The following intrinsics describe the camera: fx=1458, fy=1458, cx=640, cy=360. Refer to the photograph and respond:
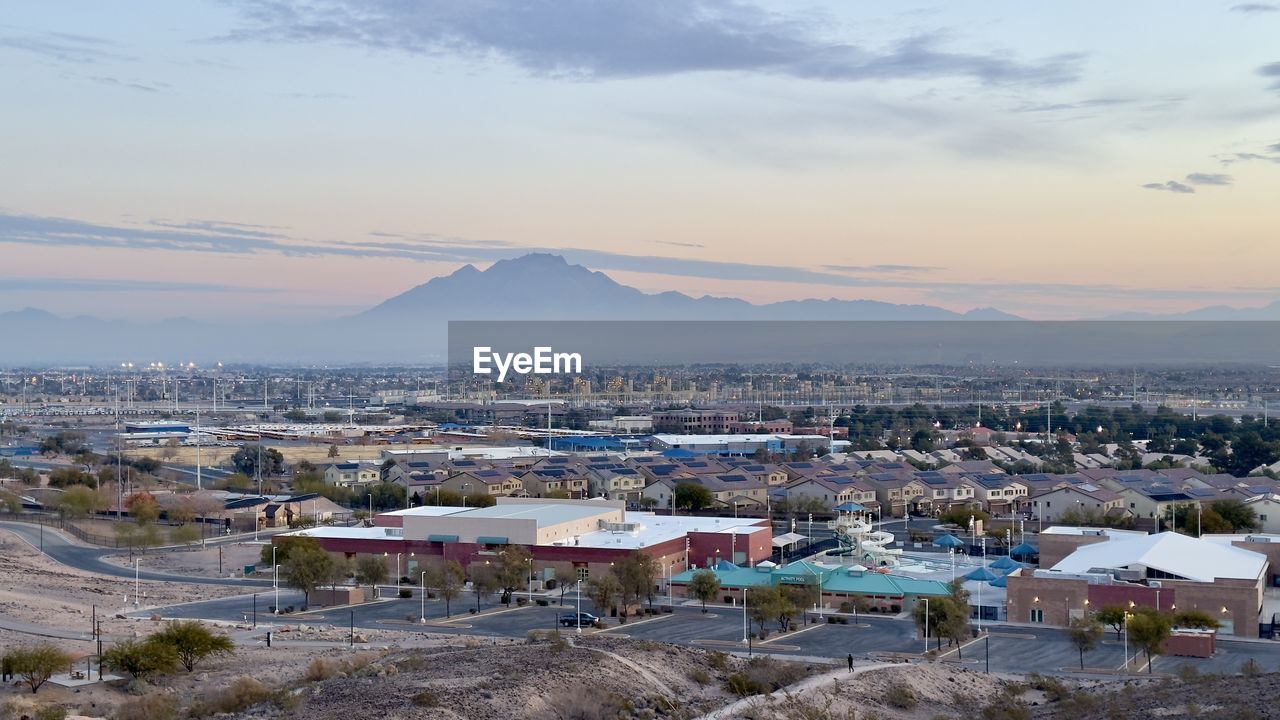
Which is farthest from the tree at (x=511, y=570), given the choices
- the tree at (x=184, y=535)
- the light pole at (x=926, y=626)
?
the tree at (x=184, y=535)

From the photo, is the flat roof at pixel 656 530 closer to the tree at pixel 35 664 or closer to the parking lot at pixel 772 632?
the parking lot at pixel 772 632

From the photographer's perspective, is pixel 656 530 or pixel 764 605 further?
pixel 656 530

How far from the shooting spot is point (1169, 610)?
27.1 m

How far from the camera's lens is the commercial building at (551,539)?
3319 cm

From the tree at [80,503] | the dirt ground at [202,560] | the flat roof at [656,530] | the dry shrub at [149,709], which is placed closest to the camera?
the dry shrub at [149,709]

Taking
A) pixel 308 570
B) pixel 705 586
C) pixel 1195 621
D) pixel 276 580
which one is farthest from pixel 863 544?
pixel 276 580

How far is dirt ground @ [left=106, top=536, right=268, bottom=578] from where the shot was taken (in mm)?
36500

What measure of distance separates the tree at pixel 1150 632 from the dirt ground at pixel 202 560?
69.9 ft

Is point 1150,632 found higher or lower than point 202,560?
higher

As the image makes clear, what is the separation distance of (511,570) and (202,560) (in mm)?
11285

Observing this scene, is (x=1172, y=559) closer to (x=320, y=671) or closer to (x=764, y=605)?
(x=764, y=605)

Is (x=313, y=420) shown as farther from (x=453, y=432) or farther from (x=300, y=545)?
(x=300, y=545)

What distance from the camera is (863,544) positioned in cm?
3319

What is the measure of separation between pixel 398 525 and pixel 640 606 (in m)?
9.31
